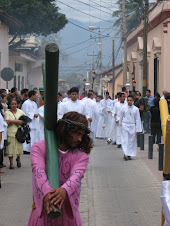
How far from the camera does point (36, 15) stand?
145 ft

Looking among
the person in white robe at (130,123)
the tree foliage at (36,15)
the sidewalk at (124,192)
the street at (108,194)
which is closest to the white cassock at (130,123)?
the person in white robe at (130,123)

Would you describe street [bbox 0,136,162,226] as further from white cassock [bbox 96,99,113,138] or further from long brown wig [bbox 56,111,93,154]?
white cassock [bbox 96,99,113,138]

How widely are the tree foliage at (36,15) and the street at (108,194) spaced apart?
27886 mm

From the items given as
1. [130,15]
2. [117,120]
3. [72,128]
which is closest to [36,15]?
[130,15]

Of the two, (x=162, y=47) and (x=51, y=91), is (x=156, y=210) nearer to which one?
(x=51, y=91)

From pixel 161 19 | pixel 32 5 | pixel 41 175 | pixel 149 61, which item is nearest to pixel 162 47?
pixel 161 19

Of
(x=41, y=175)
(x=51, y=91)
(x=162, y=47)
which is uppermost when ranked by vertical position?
(x=162, y=47)

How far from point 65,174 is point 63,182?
6cm

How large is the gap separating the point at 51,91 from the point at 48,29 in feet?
147

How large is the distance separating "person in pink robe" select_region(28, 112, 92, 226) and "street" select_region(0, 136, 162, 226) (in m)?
3.21

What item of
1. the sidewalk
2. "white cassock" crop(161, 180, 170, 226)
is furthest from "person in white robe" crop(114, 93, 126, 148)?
"white cassock" crop(161, 180, 170, 226)

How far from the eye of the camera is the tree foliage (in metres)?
41.4

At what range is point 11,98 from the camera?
12164mm

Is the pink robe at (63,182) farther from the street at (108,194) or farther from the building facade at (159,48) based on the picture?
the building facade at (159,48)
